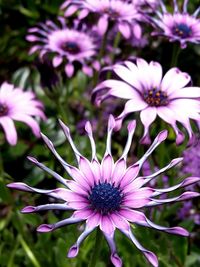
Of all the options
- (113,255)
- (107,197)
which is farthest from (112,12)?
(113,255)

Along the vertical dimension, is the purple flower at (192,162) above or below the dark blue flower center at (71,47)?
below

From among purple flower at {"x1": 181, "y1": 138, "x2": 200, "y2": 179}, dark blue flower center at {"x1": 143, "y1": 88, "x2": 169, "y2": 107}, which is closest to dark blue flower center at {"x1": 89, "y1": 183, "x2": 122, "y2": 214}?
dark blue flower center at {"x1": 143, "y1": 88, "x2": 169, "y2": 107}

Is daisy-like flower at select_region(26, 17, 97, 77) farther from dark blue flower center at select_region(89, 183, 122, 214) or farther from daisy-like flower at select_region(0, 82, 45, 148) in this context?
dark blue flower center at select_region(89, 183, 122, 214)

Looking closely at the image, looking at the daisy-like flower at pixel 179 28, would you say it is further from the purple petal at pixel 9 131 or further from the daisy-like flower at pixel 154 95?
the purple petal at pixel 9 131

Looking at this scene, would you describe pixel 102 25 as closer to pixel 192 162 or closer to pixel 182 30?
pixel 182 30

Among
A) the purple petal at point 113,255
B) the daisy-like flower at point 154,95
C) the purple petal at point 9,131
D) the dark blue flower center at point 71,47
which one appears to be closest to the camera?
the purple petal at point 113,255

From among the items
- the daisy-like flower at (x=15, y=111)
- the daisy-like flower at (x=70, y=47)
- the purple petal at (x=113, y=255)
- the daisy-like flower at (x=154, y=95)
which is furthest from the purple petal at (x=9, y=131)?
the purple petal at (x=113, y=255)

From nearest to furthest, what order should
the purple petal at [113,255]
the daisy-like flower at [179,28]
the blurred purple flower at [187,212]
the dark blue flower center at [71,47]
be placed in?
1. the purple petal at [113,255]
2. the daisy-like flower at [179,28]
3. the blurred purple flower at [187,212]
4. the dark blue flower center at [71,47]
